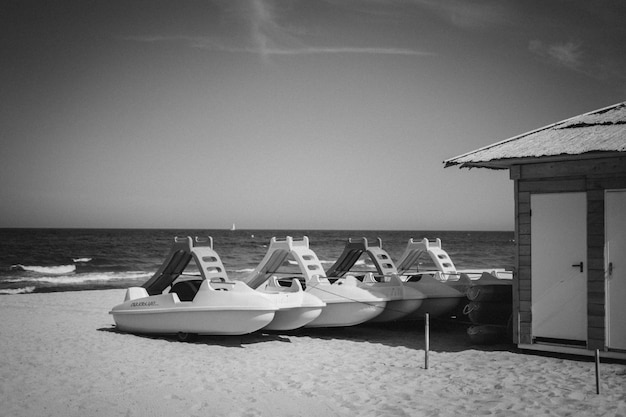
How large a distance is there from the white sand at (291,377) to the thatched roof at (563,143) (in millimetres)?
3103

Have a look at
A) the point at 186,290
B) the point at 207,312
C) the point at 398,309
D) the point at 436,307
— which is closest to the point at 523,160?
A: the point at 398,309

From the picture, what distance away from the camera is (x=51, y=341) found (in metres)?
11.5

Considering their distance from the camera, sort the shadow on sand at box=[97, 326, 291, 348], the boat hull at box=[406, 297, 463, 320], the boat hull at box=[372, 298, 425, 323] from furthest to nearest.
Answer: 1. the boat hull at box=[406, 297, 463, 320]
2. the boat hull at box=[372, 298, 425, 323]
3. the shadow on sand at box=[97, 326, 291, 348]

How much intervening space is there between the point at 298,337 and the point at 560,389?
17.7ft

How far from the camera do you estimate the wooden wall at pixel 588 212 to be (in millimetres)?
9023

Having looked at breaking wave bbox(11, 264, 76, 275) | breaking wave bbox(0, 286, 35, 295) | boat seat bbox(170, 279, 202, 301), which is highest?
boat seat bbox(170, 279, 202, 301)

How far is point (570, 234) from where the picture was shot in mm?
9406

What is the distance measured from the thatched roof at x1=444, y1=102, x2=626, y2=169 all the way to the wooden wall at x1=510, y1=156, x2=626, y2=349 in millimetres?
237

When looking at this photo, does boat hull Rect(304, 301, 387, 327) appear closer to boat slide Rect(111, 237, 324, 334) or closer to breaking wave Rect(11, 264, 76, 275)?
boat slide Rect(111, 237, 324, 334)

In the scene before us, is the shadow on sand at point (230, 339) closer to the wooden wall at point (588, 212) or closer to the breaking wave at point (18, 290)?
the wooden wall at point (588, 212)

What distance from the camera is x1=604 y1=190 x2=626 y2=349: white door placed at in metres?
8.86

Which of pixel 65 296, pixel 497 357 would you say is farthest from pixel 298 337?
pixel 65 296

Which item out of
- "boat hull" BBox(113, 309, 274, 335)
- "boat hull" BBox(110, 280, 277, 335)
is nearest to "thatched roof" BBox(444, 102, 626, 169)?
"boat hull" BBox(110, 280, 277, 335)

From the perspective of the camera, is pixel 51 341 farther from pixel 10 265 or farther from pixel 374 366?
pixel 10 265
